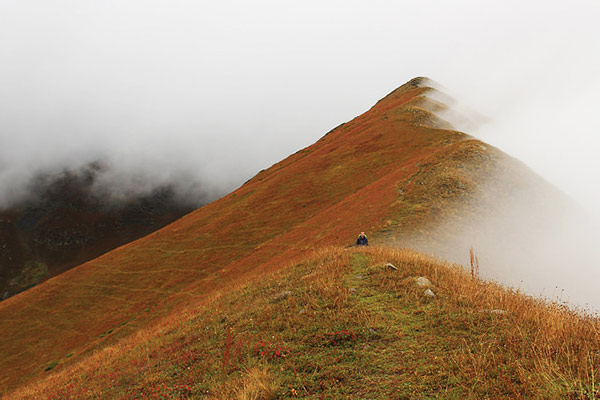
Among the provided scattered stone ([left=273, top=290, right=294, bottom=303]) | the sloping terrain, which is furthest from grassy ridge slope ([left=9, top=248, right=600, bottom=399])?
the sloping terrain

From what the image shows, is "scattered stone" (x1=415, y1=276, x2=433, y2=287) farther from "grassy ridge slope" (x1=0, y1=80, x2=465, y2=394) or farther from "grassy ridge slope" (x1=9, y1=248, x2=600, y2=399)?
"grassy ridge slope" (x1=0, y1=80, x2=465, y2=394)

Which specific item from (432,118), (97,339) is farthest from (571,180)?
(97,339)

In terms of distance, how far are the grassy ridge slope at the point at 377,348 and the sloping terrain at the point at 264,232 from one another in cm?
1014

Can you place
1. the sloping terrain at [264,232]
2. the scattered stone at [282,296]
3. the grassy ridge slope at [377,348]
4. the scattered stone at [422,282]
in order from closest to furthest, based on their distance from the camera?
the grassy ridge slope at [377,348]
the scattered stone at [422,282]
the scattered stone at [282,296]
the sloping terrain at [264,232]

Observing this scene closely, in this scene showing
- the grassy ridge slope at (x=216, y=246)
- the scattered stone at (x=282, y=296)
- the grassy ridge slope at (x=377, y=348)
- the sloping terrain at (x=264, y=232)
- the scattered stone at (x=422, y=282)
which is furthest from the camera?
the grassy ridge slope at (x=216, y=246)

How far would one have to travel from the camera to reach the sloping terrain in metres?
25.2

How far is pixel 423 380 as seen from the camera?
536cm

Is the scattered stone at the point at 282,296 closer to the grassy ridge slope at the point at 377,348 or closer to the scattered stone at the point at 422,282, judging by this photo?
the grassy ridge slope at the point at 377,348

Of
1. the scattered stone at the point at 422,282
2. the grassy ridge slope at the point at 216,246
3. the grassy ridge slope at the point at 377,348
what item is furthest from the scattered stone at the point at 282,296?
the grassy ridge slope at the point at 216,246

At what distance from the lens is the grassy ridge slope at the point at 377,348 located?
5070mm

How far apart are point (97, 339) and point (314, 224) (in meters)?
24.6

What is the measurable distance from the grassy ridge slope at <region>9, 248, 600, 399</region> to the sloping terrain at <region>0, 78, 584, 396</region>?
33.3 feet

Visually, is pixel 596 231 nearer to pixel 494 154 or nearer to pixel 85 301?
pixel 494 154

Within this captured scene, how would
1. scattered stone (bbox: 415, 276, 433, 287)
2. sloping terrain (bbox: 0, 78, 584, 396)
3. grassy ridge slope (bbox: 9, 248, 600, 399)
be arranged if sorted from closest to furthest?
1. grassy ridge slope (bbox: 9, 248, 600, 399)
2. scattered stone (bbox: 415, 276, 433, 287)
3. sloping terrain (bbox: 0, 78, 584, 396)
